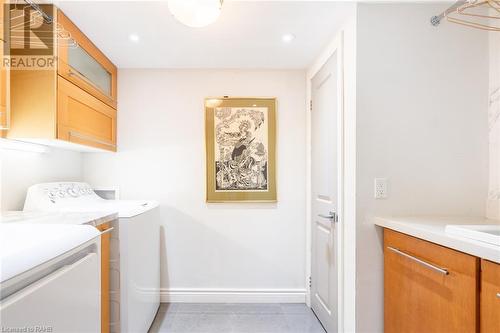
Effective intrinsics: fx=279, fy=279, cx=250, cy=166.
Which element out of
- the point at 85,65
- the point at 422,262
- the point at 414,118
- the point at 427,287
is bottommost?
the point at 427,287

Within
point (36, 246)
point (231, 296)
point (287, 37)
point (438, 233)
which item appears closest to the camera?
point (36, 246)

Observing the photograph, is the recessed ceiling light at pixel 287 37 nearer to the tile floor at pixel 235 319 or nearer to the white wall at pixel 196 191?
the white wall at pixel 196 191

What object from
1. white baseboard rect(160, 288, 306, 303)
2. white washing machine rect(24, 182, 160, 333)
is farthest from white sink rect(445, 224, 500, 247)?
white baseboard rect(160, 288, 306, 303)

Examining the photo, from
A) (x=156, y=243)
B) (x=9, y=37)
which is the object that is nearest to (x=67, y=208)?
(x=156, y=243)

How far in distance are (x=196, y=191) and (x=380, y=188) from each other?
5.27 feet

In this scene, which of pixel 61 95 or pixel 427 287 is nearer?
pixel 427 287

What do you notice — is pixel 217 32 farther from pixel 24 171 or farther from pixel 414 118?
pixel 24 171

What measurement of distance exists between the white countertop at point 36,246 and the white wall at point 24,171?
94cm

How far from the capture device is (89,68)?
2062 mm

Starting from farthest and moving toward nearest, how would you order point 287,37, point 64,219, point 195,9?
point 287,37 → point 195,9 → point 64,219

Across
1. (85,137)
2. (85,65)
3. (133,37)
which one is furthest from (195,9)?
(85,137)

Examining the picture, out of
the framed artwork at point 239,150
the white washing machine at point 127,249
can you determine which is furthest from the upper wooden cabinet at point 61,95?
the framed artwork at point 239,150

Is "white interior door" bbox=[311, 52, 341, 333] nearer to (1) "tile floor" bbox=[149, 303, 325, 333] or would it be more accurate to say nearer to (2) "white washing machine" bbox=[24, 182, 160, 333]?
(1) "tile floor" bbox=[149, 303, 325, 333]

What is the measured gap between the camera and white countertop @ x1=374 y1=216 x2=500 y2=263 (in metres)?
0.92
